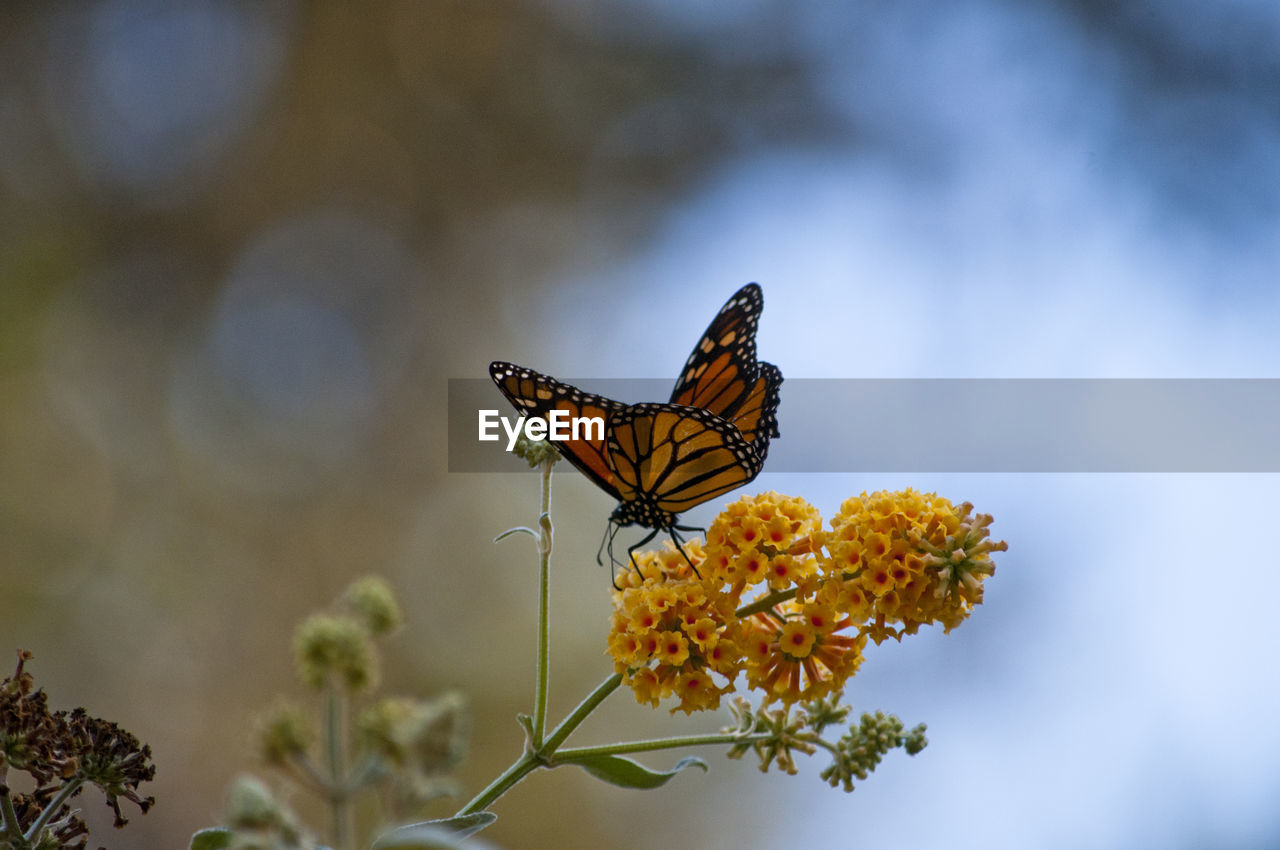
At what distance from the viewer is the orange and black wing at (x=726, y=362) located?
1.56 metres

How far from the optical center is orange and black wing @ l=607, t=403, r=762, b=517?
147cm

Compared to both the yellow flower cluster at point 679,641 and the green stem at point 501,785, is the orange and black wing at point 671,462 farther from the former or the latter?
the green stem at point 501,785

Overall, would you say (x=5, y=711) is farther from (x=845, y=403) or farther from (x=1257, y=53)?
(x=1257, y=53)

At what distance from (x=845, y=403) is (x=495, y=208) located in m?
1.96

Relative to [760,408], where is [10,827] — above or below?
below

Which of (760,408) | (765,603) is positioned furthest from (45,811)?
(760,408)

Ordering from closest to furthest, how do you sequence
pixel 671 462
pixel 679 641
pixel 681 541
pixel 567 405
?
pixel 679 641, pixel 681 541, pixel 567 405, pixel 671 462

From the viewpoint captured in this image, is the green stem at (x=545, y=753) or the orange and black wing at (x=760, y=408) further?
the orange and black wing at (x=760, y=408)

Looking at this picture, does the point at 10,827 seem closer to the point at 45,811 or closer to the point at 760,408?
the point at 45,811

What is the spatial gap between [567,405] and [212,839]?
2.35 ft

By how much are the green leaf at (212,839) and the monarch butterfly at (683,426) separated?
0.60 meters

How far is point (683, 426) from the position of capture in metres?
1.47

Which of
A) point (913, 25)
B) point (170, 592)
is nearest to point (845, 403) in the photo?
point (913, 25)

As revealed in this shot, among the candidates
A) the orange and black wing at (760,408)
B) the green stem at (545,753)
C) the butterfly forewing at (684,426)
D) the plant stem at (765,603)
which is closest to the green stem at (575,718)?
the green stem at (545,753)
